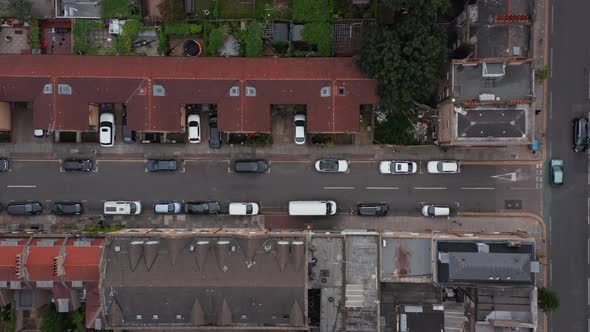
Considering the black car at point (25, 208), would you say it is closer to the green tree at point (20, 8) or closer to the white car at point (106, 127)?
the white car at point (106, 127)

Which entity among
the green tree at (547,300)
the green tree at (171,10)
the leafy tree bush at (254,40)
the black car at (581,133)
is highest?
the green tree at (171,10)

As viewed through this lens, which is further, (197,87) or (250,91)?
(197,87)

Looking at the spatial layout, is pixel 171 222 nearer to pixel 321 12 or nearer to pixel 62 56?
pixel 62 56

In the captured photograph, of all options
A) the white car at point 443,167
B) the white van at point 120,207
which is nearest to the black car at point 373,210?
the white car at point 443,167

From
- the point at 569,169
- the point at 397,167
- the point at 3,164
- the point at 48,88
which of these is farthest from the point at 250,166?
the point at 569,169

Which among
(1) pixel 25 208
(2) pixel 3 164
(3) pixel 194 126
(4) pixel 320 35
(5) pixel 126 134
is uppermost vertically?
(4) pixel 320 35

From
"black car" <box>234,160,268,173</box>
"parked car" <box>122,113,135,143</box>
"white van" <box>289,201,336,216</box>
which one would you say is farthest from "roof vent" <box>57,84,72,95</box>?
"white van" <box>289,201,336,216</box>

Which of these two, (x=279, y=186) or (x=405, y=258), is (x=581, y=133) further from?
(x=279, y=186)
